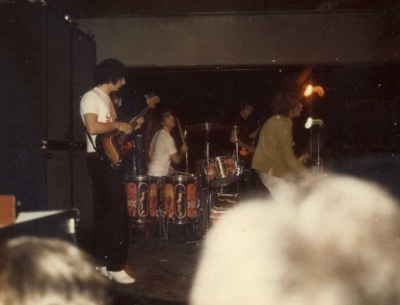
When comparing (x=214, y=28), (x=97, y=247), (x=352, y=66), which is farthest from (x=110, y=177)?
(x=352, y=66)

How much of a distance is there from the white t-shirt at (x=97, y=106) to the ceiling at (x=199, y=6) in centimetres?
395

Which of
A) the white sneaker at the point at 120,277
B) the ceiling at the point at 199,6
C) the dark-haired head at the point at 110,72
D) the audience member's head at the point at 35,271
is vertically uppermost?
the ceiling at the point at 199,6

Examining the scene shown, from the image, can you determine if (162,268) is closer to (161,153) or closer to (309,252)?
(309,252)

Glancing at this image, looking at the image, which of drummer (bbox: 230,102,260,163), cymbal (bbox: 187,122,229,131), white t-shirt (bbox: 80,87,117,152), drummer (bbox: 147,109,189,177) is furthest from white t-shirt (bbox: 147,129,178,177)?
white t-shirt (bbox: 80,87,117,152)

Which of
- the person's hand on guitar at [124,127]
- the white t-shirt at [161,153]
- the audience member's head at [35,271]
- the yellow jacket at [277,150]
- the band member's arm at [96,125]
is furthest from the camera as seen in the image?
the white t-shirt at [161,153]

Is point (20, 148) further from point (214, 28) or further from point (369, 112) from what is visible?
point (369, 112)

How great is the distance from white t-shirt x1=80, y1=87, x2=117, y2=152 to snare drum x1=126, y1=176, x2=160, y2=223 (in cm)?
240

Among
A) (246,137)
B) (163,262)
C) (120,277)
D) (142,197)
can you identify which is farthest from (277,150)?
(246,137)

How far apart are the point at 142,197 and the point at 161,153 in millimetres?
696

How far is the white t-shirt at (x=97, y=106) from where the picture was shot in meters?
4.27

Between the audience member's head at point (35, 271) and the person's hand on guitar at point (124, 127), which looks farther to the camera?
the person's hand on guitar at point (124, 127)

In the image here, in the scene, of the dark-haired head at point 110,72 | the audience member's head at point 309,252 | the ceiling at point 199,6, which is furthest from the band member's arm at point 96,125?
the ceiling at point 199,6

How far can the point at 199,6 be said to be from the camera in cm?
811

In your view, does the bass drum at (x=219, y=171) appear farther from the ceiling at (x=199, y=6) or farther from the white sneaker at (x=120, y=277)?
the ceiling at (x=199, y=6)
